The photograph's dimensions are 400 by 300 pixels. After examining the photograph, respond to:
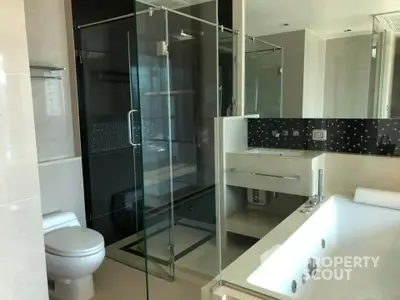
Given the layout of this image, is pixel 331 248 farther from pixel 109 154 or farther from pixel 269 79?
pixel 109 154

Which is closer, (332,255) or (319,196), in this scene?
(332,255)

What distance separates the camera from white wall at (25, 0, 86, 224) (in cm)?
246

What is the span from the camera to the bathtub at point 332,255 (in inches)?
67.7

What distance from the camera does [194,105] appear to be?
3.18 m

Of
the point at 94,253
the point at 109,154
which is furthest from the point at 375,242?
the point at 109,154

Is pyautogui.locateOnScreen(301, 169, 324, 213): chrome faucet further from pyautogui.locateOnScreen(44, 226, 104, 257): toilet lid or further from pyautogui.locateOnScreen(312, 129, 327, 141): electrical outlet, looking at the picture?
pyautogui.locateOnScreen(44, 226, 104, 257): toilet lid

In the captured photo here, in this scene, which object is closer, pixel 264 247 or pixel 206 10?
pixel 264 247

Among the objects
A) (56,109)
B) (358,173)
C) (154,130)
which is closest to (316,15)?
(358,173)

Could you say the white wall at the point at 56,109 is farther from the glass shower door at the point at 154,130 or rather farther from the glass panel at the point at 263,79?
the glass panel at the point at 263,79

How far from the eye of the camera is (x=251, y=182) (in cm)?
264

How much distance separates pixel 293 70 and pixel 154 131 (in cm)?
126

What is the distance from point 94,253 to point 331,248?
1.62 m

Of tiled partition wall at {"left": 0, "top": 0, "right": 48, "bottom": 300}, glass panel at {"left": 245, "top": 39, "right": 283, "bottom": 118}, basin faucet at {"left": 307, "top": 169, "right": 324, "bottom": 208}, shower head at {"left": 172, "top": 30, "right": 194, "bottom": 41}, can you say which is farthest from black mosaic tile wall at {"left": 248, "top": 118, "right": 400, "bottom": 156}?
tiled partition wall at {"left": 0, "top": 0, "right": 48, "bottom": 300}

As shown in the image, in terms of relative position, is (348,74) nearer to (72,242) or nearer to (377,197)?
(377,197)
